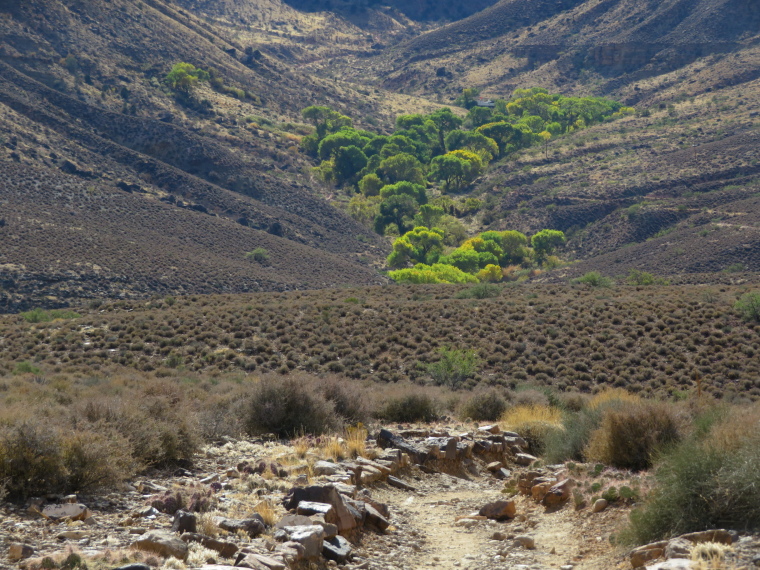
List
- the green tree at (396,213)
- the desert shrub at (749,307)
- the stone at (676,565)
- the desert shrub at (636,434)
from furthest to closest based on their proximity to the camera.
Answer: the green tree at (396,213) → the desert shrub at (749,307) → the desert shrub at (636,434) → the stone at (676,565)

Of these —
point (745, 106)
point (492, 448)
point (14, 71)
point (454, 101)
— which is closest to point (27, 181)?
point (14, 71)

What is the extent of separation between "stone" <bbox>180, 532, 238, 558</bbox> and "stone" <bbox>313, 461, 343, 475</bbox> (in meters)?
3.67

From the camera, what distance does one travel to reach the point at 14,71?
303 ft

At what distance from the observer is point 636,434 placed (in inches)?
440

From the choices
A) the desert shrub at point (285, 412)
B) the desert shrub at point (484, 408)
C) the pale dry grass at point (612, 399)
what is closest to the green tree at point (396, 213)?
the desert shrub at point (484, 408)

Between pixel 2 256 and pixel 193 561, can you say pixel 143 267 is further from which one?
pixel 193 561

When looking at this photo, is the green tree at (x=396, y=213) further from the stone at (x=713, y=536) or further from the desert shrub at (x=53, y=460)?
the stone at (x=713, y=536)

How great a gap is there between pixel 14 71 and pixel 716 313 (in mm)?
83834

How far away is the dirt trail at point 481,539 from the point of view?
28.1 ft

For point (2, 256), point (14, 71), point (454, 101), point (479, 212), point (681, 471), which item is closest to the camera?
point (681, 471)

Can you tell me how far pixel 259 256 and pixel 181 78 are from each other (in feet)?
147

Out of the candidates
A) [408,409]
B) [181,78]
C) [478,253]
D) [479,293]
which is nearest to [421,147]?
[181,78]

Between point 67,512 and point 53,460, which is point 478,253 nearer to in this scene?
point 53,460

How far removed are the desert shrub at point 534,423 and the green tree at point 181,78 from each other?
9990 centimetres
